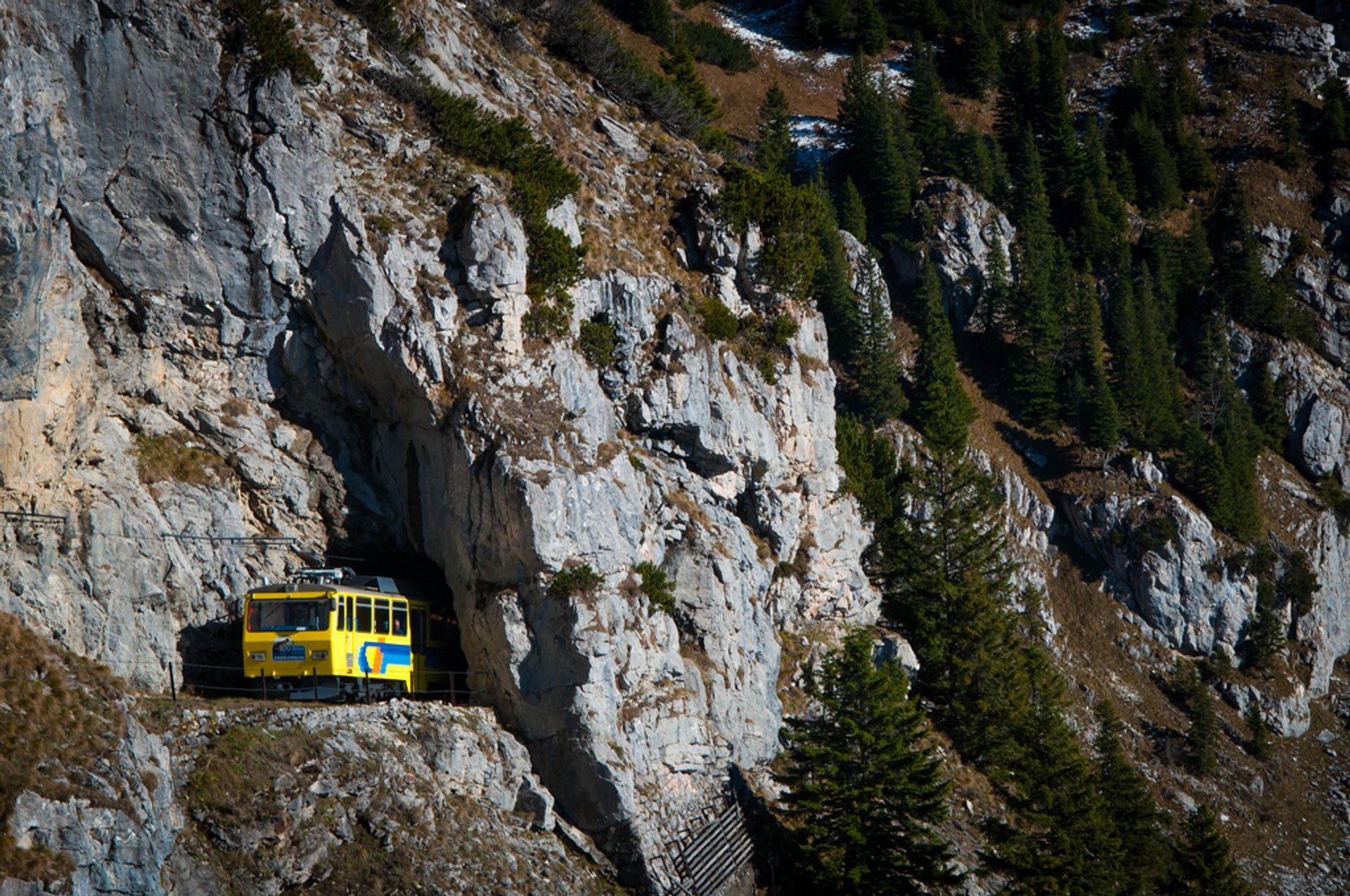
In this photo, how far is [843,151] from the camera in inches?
Answer: 3024

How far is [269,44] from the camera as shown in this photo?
30.5 metres

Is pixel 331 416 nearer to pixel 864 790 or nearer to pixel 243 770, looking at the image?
pixel 243 770

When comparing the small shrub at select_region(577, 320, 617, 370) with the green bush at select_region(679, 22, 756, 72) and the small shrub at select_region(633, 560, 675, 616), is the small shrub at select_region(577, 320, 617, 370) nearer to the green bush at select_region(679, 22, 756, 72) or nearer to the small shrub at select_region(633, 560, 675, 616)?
the small shrub at select_region(633, 560, 675, 616)

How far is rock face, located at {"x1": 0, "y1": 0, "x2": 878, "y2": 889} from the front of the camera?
26703 millimetres

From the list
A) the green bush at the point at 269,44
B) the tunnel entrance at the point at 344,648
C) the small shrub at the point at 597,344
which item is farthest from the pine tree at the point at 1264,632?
the green bush at the point at 269,44

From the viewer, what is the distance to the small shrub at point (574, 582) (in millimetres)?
29344

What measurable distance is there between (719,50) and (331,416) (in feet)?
211

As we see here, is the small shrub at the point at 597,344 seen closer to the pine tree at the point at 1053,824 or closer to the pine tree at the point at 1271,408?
the pine tree at the point at 1053,824

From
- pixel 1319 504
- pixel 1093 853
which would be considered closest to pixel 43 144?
pixel 1093 853

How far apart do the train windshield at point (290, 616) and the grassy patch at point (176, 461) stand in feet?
13.5

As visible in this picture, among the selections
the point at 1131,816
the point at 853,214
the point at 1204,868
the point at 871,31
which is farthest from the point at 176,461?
the point at 871,31

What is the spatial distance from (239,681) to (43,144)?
14041 millimetres

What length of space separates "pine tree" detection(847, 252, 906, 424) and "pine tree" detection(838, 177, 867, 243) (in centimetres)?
664

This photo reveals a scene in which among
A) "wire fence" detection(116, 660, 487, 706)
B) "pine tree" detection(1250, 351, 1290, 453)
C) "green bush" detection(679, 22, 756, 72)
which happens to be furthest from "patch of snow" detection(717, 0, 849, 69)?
"wire fence" detection(116, 660, 487, 706)
